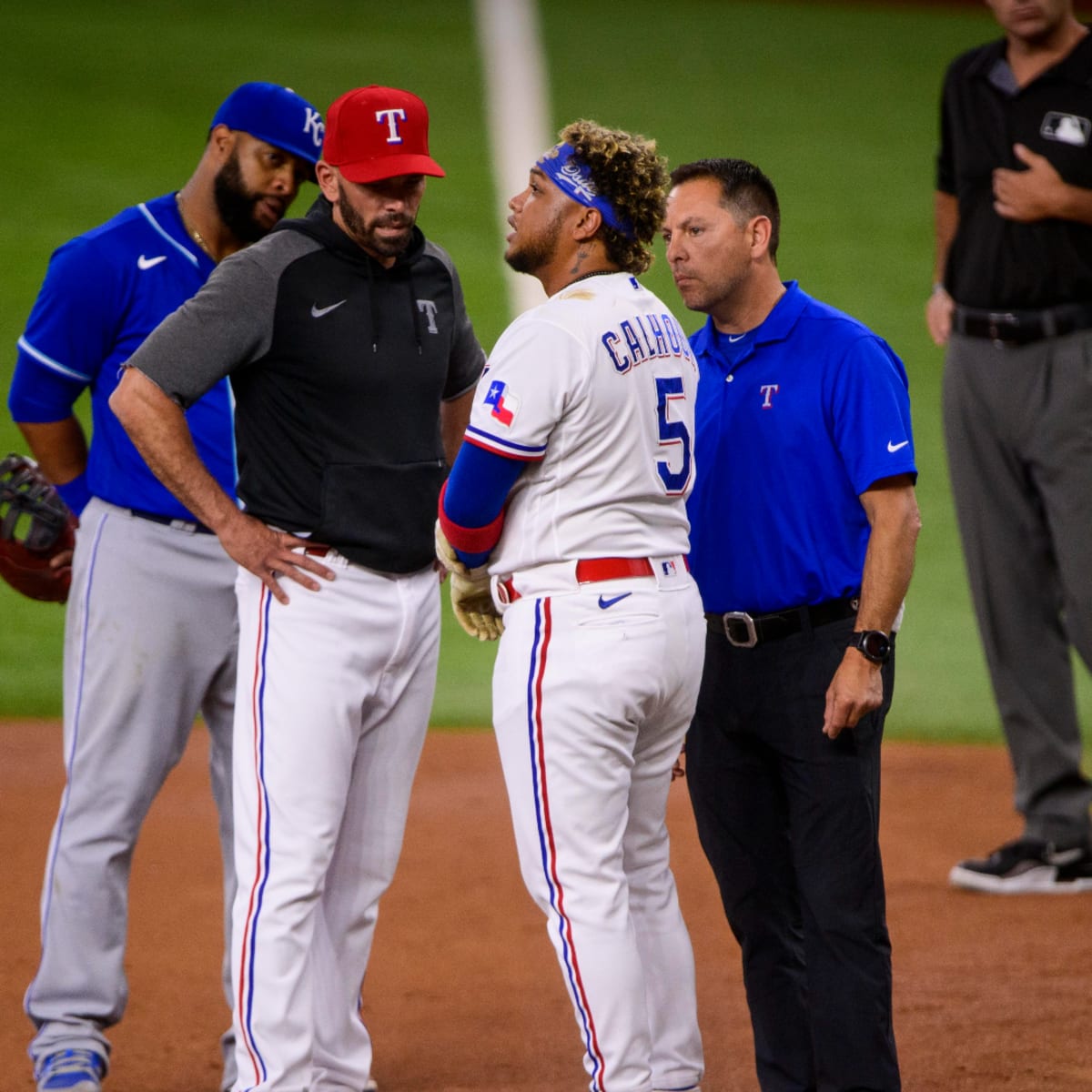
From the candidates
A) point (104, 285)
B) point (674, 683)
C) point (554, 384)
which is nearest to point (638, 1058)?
point (674, 683)

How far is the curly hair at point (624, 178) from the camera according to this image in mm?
3359

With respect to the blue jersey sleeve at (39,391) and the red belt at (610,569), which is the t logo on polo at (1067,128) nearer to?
the red belt at (610,569)

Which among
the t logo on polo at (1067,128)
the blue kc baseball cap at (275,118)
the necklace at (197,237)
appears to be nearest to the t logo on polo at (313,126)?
the blue kc baseball cap at (275,118)

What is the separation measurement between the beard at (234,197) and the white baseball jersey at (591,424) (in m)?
1.08

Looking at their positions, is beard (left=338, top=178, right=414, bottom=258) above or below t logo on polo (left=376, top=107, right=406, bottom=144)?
below

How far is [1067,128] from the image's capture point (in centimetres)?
560

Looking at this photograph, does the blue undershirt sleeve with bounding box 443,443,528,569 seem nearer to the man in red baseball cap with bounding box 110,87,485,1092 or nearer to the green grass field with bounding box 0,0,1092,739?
the man in red baseball cap with bounding box 110,87,485,1092

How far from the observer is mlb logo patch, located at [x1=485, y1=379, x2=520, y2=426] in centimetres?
321

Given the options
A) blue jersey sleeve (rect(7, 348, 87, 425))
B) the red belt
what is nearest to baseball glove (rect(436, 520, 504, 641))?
the red belt

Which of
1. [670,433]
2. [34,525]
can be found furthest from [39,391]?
[670,433]

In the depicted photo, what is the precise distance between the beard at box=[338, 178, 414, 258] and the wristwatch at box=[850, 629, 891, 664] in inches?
49.4

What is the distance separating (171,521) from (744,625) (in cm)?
135

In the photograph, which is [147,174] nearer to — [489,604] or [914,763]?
[914,763]

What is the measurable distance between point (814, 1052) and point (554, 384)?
1.44 meters
